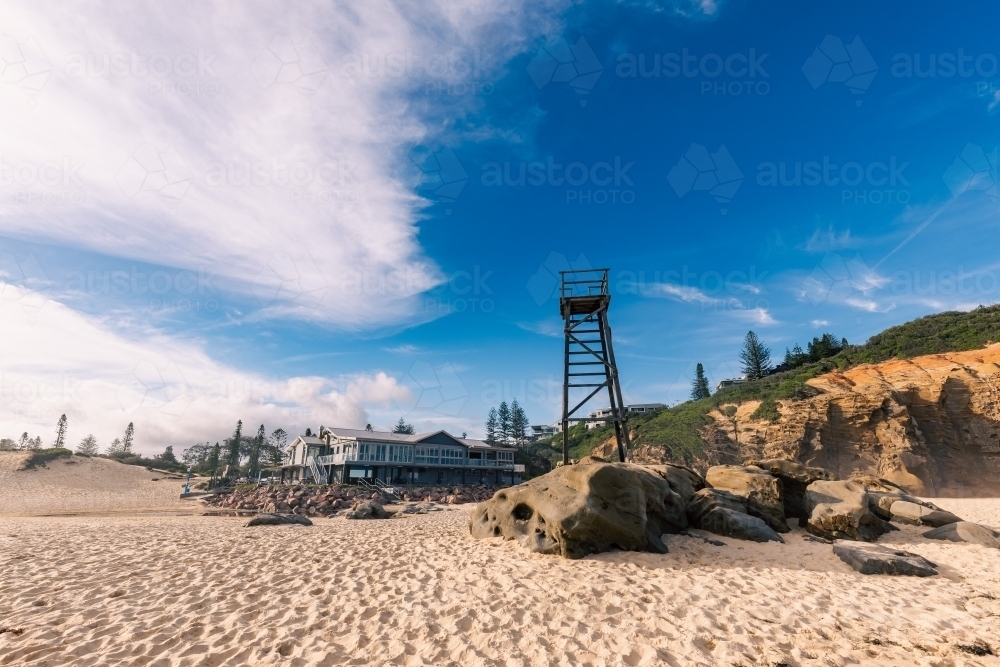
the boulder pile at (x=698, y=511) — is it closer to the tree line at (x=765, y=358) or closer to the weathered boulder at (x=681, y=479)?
the weathered boulder at (x=681, y=479)

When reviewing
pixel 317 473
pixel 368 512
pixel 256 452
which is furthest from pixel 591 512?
pixel 256 452

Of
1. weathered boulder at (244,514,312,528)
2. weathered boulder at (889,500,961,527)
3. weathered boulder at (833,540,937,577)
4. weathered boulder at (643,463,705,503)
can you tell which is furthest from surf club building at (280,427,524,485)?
weathered boulder at (833,540,937,577)

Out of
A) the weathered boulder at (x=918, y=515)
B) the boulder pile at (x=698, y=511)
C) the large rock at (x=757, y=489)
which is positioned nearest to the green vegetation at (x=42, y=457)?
the boulder pile at (x=698, y=511)

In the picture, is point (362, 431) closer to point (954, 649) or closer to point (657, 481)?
point (657, 481)

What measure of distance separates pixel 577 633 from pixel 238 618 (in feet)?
14.5

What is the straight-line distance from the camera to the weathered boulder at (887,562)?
25.7 feet

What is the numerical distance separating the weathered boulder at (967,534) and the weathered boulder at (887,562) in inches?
155

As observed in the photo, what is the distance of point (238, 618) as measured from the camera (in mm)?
5555

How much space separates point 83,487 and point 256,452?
33.4 meters

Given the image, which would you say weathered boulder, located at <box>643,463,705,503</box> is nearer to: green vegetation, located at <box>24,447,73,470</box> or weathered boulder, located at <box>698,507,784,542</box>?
weathered boulder, located at <box>698,507,784,542</box>

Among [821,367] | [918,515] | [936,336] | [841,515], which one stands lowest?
[918,515]

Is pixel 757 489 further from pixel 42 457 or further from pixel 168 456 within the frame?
pixel 168 456

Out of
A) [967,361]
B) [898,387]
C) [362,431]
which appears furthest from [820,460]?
[362,431]

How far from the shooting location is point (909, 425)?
2525 centimetres
